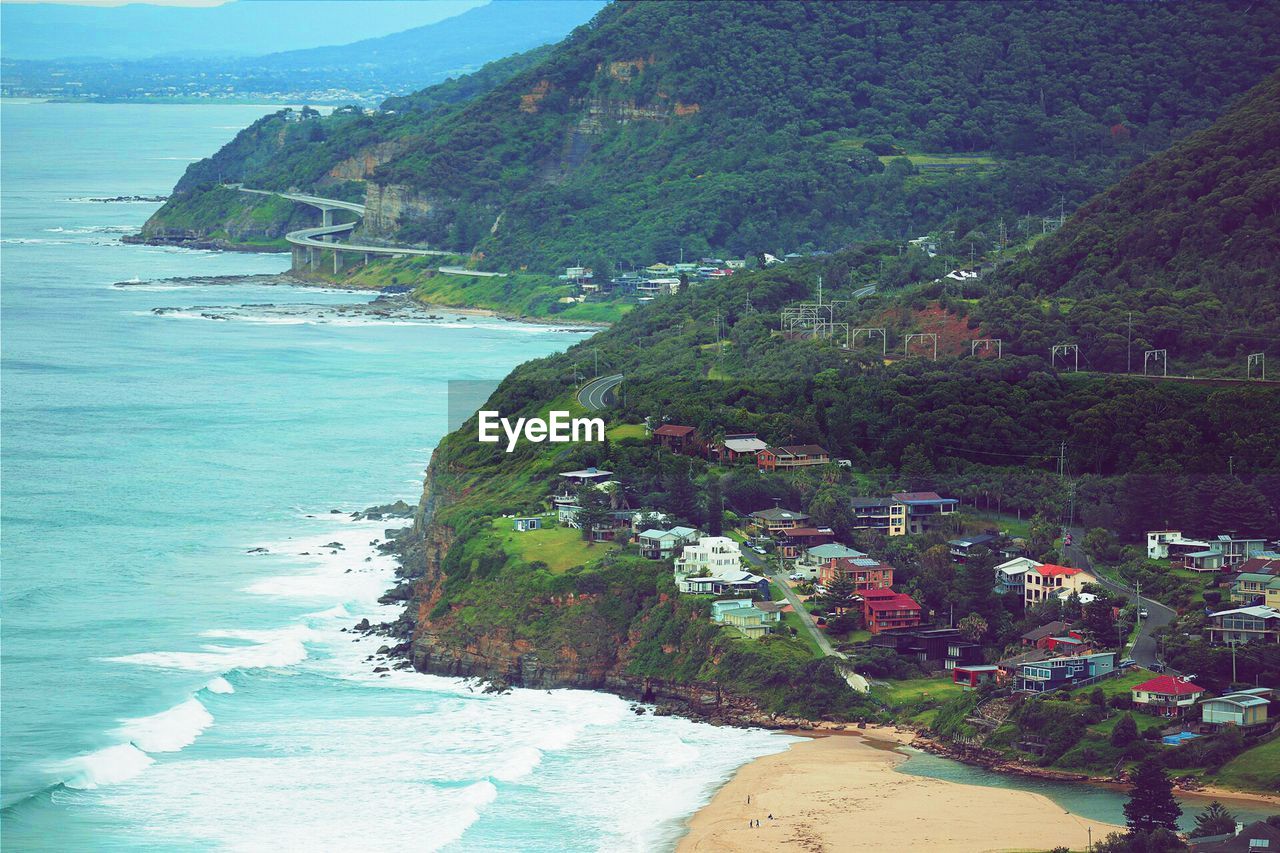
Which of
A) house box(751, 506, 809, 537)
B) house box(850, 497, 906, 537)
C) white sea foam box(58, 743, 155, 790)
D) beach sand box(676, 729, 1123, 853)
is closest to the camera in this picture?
beach sand box(676, 729, 1123, 853)

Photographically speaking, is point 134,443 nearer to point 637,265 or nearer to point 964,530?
point 964,530

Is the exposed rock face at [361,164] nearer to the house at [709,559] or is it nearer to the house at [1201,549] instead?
the house at [709,559]

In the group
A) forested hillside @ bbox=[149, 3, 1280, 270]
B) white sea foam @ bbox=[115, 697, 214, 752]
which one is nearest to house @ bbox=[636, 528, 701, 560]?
white sea foam @ bbox=[115, 697, 214, 752]

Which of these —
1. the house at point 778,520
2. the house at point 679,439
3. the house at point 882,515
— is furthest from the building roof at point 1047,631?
the house at point 679,439

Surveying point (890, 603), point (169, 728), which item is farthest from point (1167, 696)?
point (169, 728)

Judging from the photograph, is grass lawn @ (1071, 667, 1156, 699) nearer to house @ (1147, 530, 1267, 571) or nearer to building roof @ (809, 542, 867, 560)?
house @ (1147, 530, 1267, 571)
